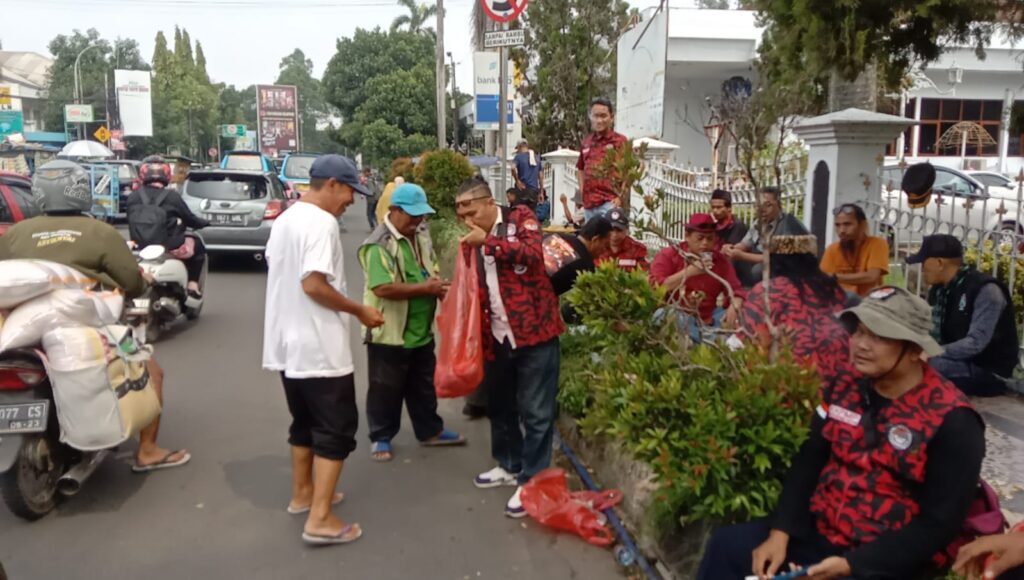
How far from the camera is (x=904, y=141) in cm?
2459

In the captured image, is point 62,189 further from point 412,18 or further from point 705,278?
point 412,18

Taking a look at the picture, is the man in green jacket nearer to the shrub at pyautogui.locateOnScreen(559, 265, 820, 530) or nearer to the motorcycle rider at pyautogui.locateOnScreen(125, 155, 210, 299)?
the shrub at pyautogui.locateOnScreen(559, 265, 820, 530)

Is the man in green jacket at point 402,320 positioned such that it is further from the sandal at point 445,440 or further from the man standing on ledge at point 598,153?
the man standing on ledge at point 598,153

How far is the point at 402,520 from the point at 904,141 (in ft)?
79.5

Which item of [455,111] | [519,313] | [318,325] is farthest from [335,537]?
[455,111]

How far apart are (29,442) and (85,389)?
Result: 39 centimetres

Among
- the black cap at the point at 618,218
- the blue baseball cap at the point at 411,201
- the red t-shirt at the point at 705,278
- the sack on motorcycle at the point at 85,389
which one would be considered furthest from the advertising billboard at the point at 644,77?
the sack on motorcycle at the point at 85,389

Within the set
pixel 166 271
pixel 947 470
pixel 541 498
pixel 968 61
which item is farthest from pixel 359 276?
pixel 968 61

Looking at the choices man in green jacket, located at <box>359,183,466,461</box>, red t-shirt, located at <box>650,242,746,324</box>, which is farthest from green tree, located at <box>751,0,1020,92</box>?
man in green jacket, located at <box>359,183,466,461</box>

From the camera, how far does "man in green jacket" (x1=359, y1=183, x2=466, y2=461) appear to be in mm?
4859

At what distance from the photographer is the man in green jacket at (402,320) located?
15.9 ft

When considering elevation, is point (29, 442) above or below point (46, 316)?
below

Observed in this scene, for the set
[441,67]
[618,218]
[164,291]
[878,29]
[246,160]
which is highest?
[441,67]

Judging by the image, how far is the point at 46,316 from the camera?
4.17 m
